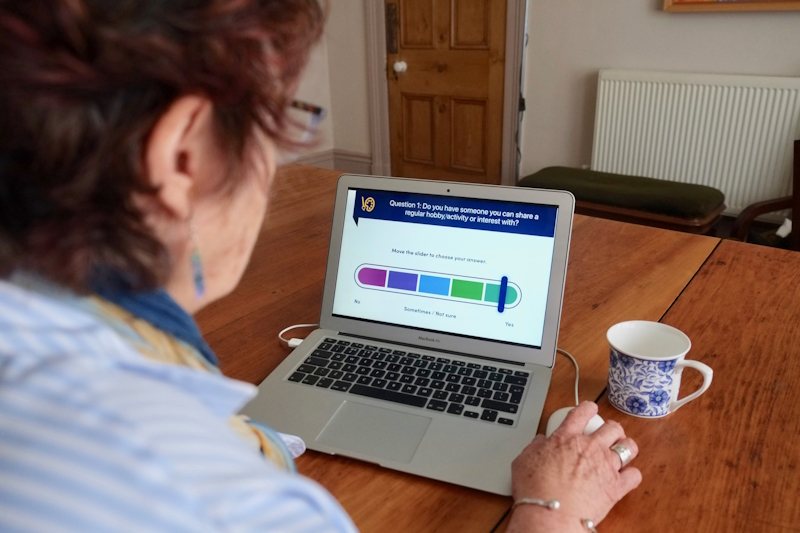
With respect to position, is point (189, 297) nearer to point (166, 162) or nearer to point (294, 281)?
point (166, 162)

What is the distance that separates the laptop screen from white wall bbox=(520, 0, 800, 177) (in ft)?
8.47

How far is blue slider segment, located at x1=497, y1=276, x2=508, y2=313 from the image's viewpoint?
96 cm

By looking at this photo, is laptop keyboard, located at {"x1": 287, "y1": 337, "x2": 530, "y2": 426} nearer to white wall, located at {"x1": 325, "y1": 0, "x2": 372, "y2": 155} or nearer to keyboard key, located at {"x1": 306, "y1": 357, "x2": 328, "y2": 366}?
keyboard key, located at {"x1": 306, "y1": 357, "x2": 328, "y2": 366}

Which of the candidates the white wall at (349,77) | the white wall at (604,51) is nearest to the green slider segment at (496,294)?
the white wall at (604,51)

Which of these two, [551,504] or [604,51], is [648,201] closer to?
[604,51]

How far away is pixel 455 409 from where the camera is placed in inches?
33.4

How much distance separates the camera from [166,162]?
42 cm

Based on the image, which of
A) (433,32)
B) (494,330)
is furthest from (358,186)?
(433,32)

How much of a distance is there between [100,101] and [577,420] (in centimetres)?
61

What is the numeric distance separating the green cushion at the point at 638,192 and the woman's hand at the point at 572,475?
6.72ft

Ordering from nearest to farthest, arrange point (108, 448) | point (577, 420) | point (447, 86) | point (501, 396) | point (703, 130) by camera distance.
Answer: point (108, 448)
point (577, 420)
point (501, 396)
point (703, 130)
point (447, 86)

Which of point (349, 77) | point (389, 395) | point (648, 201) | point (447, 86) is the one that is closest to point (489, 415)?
point (389, 395)

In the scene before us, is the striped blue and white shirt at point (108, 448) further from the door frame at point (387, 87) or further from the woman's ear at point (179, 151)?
the door frame at point (387, 87)

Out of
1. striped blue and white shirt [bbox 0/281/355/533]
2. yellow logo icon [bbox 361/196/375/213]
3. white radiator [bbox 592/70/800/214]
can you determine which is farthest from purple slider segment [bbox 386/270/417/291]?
white radiator [bbox 592/70/800/214]
